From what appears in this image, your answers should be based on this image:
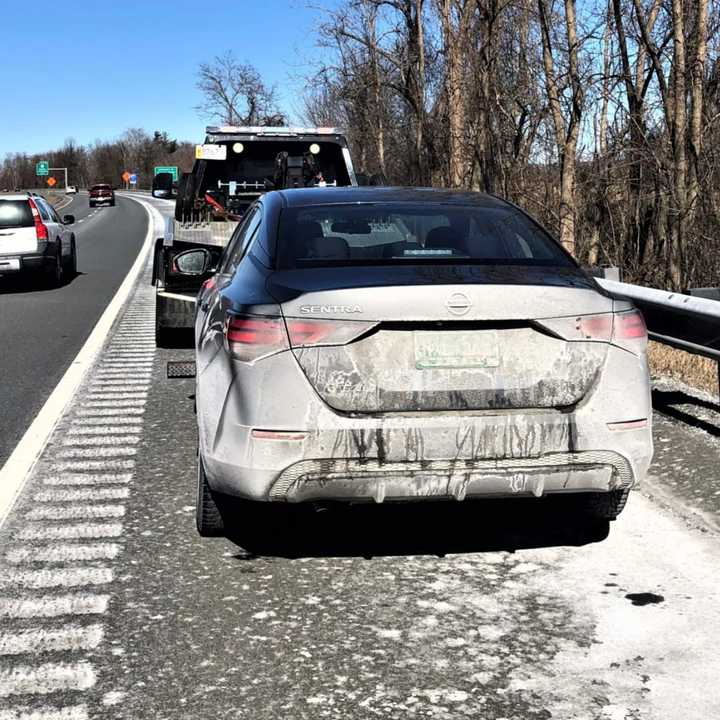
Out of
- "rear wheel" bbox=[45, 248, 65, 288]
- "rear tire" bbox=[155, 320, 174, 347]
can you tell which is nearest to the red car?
"rear wheel" bbox=[45, 248, 65, 288]

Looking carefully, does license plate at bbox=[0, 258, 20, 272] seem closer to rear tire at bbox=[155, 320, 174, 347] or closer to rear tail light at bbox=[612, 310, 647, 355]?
rear tire at bbox=[155, 320, 174, 347]

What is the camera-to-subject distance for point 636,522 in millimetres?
4875

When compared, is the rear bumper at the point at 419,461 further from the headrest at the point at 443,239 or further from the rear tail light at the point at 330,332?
the headrest at the point at 443,239

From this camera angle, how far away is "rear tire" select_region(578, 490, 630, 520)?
4.41m

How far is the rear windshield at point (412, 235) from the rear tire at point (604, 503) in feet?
3.24

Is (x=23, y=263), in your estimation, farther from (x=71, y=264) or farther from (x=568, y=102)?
(x=568, y=102)

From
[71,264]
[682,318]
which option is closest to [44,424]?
[682,318]

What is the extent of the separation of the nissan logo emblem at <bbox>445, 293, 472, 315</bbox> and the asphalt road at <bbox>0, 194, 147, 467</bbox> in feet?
11.1

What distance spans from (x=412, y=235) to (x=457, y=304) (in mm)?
1552

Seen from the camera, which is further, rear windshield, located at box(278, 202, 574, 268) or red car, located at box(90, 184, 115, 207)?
red car, located at box(90, 184, 115, 207)

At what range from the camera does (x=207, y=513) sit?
4.60m

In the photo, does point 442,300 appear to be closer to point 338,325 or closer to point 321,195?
point 338,325

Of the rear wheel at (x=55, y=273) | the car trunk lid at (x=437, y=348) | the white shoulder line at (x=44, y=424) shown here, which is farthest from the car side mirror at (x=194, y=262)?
the rear wheel at (x=55, y=273)

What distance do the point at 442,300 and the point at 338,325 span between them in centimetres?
39
